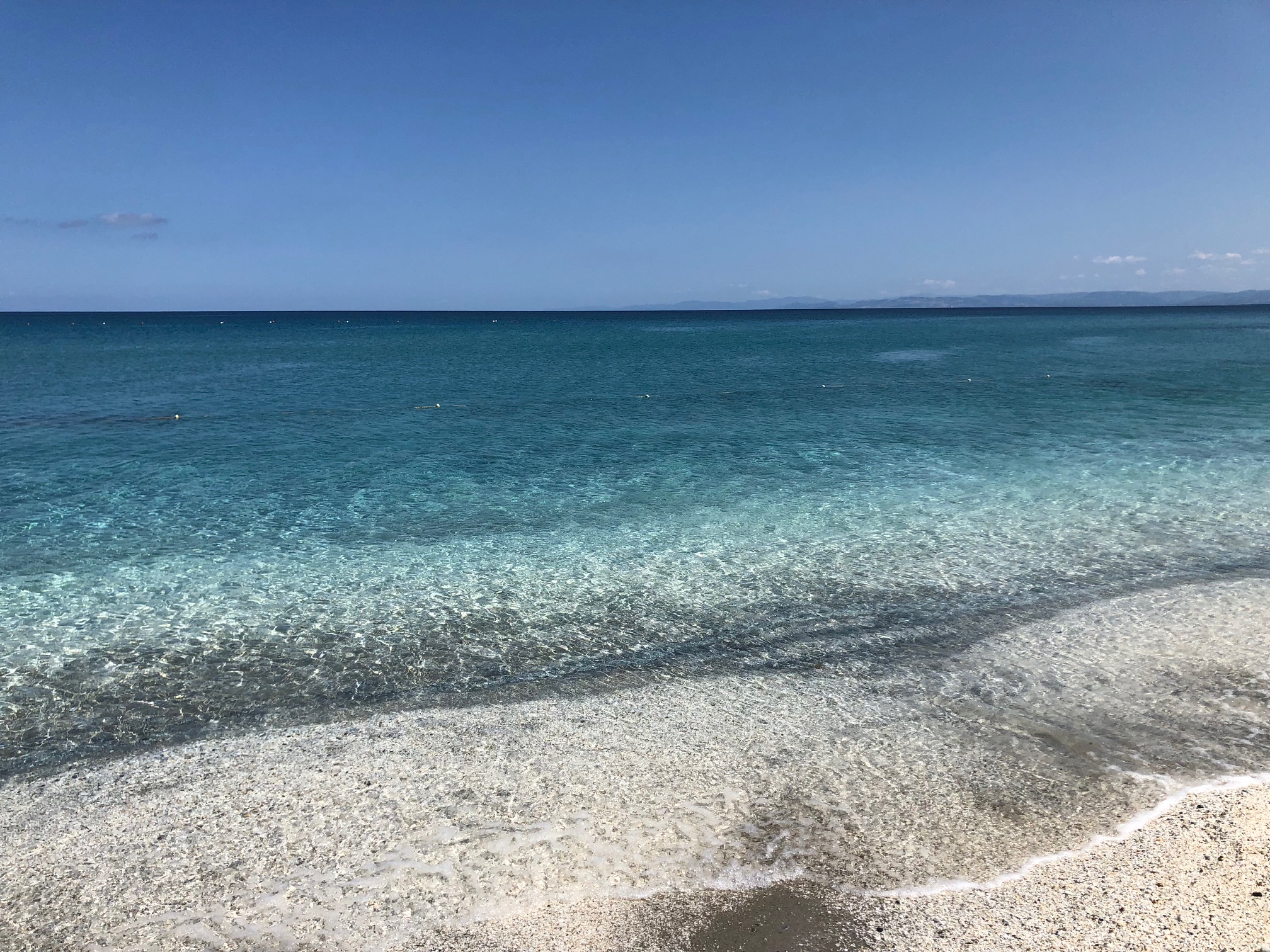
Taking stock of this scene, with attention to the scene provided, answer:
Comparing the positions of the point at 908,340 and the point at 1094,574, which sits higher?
the point at 908,340

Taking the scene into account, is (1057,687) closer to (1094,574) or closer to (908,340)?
(1094,574)

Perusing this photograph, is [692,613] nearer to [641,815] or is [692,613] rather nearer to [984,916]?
[641,815]

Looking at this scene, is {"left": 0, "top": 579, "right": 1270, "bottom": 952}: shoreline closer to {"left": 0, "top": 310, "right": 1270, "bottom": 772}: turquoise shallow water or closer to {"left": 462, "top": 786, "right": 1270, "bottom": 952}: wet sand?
{"left": 462, "top": 786, "right": 1270, "bottom": 952}: wet sand

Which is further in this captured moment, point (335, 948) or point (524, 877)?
point (524, 877)

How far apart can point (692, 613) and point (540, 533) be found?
4782mm

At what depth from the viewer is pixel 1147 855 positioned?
21.4 feet

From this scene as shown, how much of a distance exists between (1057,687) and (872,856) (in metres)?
4.33

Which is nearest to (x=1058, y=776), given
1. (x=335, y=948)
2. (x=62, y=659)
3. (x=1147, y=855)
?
(x=1147, y=855)

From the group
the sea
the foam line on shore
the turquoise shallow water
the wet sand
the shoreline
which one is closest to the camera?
the wet sand

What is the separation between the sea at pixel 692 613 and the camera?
25.0ft

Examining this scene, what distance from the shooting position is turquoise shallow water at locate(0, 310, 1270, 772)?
10523 millimetres

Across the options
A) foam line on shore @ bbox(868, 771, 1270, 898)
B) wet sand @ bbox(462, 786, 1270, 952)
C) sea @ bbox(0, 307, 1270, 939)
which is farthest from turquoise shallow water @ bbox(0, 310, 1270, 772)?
wet sand @ bbox(462, 786, 1270, 952)

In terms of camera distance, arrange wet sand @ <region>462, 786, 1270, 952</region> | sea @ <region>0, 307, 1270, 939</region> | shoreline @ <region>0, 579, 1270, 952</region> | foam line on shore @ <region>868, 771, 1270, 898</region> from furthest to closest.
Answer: sea @ <region>0, 307, 1270, 939</region>
foam line on shore @ <region>868, 771, 1270, 898</region>
shoreline @ <region>0, 579, 1270, 952</region>
wet sand @ <region>462, 786, 1270, 952</region>

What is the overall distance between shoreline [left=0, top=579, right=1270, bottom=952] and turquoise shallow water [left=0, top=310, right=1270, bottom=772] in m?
1.09
